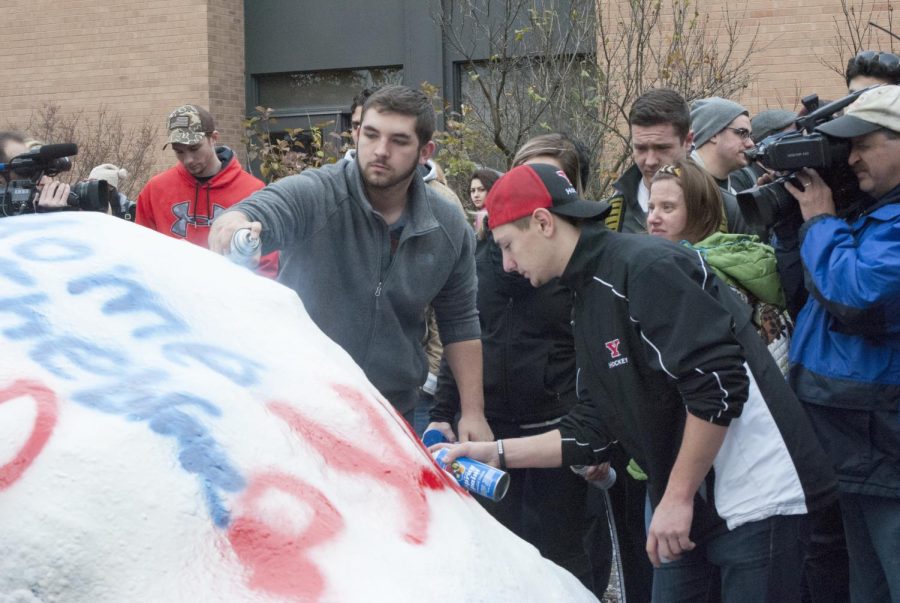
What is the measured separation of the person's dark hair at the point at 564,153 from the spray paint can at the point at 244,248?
154 centimetres

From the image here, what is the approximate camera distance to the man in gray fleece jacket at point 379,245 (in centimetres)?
374

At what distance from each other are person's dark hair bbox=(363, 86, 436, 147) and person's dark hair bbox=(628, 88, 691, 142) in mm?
979

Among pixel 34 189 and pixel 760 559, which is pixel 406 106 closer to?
pixel 34 189

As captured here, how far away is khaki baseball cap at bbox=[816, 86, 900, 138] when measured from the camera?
3.19 meters

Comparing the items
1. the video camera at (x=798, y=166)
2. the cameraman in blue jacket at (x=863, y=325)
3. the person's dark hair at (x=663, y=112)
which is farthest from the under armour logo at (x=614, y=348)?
the person's dark hair at (x=663, y=112)

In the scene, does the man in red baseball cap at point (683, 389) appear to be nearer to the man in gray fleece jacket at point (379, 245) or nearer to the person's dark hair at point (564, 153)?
the man in gray fleece jacket at point (379, 245)

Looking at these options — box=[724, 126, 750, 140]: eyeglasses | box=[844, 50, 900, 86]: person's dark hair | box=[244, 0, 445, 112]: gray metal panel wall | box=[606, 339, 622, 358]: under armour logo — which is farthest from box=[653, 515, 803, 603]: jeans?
box=[244, 0, 445, 112]: gray metal panel wall

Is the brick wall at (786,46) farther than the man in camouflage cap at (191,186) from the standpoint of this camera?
Yes

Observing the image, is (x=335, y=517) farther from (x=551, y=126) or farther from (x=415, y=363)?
(x=551, y=126)

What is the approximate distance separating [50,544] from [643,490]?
3138 mm

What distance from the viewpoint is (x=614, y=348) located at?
9.49 ft

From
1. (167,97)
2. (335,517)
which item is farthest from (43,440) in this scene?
(167,97)

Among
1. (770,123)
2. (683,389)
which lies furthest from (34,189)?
(770,123)

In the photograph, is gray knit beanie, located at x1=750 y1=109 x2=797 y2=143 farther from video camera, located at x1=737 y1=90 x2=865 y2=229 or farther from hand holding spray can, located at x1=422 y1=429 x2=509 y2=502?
hand holding spray can, located at x1=422 y1=429 x2=509 y2=502
